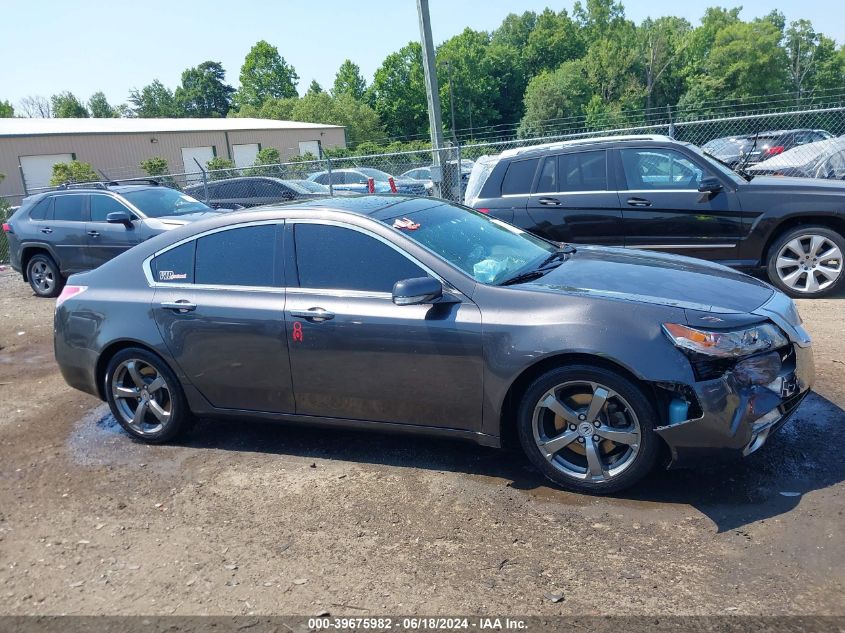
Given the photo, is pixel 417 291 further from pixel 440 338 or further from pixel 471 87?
pixel 471 87

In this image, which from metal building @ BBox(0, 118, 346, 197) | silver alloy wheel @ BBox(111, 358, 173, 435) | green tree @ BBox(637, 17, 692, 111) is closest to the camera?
silver alloy wheel @ BBox(111, 358, 173, 435)

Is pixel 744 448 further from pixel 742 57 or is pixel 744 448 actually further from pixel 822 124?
pixel 742 57

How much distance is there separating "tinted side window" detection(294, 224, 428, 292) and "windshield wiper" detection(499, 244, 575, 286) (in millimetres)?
537

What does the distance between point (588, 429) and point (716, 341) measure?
786 mm

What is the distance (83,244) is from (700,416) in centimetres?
1071

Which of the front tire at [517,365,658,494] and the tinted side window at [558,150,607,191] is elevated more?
the tinted side window at [558,150,607,191]

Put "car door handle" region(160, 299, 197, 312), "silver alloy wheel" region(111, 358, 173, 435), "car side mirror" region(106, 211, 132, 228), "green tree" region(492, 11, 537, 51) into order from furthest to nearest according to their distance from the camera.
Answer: "green tree" region(492, 11, 537, 51) → "car side mirror" region(106, 211, 132, 228) → "silver alloy wheel" region(111, 358, 173, 435) → "car door handle" region(160, 299, 197, 312)

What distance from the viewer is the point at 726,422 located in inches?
141

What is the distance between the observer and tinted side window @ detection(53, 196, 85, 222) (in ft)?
38.7

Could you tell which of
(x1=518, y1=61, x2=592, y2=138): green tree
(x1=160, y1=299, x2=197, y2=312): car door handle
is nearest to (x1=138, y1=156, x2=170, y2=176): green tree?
(x1=160, y1=299, x2=197, y2=312): car door handle

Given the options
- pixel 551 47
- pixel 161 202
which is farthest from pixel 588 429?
pixel 551 47

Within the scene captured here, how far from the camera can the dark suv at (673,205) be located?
7.77 m

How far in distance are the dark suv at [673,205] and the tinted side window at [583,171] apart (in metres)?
0.01

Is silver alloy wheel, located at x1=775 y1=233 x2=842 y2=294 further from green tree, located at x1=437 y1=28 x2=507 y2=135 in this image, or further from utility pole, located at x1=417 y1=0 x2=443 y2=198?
green tree, located at x1=437 y1=28 x2=507 y2=135
